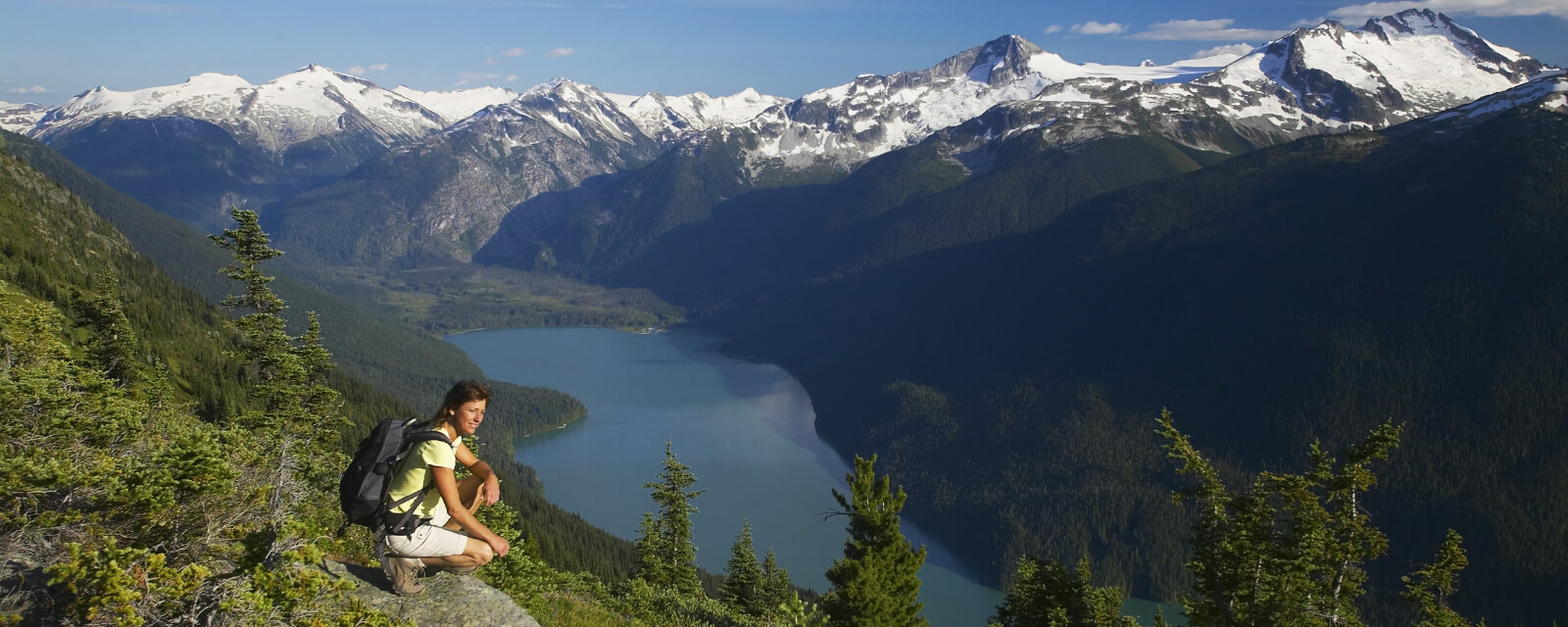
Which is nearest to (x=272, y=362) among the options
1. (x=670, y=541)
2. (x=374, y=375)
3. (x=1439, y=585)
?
(x=670, y=541)

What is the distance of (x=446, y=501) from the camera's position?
9.73 metres

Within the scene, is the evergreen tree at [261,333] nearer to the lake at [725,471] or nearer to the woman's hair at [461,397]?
the woman's hair at [461,397]

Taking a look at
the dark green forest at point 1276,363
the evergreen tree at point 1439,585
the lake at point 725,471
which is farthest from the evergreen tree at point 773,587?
the dark green forest at point 1276,363

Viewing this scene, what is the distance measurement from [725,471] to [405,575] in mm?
121772

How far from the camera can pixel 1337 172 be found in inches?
6540

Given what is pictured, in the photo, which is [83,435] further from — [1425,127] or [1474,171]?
[1425,127]

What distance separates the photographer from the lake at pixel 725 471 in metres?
101

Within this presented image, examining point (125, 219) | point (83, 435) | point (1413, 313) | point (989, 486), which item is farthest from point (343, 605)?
point (125, 219)

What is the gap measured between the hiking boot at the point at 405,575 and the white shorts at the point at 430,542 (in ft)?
0.76

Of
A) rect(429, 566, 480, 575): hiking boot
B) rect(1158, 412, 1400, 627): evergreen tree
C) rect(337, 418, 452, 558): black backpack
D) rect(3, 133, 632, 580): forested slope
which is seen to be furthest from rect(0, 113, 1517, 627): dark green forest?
rect(3, 133, 632, 580): forested slope

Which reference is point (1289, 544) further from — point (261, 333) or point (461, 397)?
point (261, 333)

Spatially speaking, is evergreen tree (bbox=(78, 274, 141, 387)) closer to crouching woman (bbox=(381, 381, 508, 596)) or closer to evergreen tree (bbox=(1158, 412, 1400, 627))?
crouching woman (bbox=(381, 381, 508, 596))

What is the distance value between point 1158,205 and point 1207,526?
184 meters

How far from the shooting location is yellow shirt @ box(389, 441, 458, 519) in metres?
9.70
